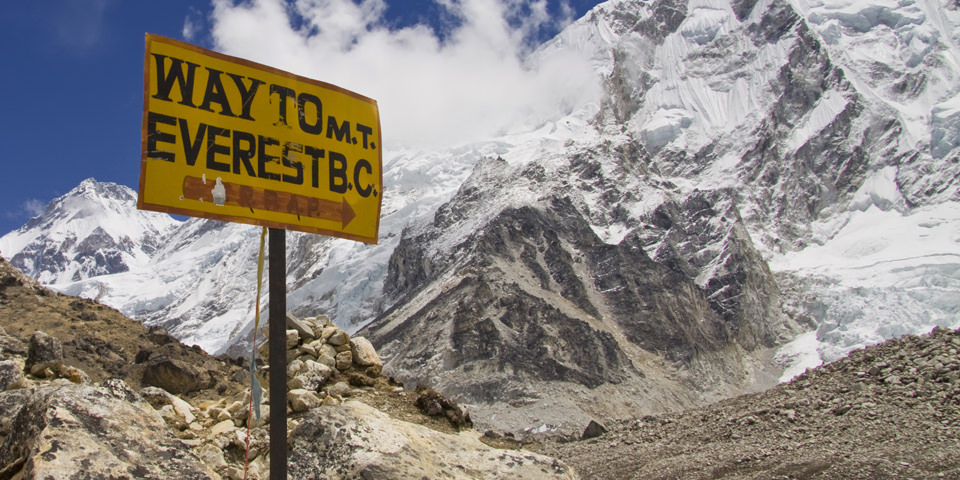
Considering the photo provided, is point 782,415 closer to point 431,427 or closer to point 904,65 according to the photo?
point 431,427

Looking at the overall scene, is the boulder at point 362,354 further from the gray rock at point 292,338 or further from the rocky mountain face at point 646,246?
the rocky mountain face at point 646,246

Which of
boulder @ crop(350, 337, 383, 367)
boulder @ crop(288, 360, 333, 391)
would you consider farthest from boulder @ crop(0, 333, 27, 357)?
boulder @ crop(350, 337, 383, 367)

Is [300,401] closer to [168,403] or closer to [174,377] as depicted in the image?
[168,403]

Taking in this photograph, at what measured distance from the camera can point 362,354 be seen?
11.2 m

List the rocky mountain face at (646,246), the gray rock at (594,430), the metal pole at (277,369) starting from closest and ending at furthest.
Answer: the metal pole at (277,369), the gray rock at (594,430), the rocky mountain face at (646,246)

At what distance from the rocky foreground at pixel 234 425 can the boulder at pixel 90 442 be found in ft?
0.04

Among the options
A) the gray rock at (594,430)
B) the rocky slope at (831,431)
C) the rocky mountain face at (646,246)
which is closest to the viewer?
the rocky slope at (831,431)

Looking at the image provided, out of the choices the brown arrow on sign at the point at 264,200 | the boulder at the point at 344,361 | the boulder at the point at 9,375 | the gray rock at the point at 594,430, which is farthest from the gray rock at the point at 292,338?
the gray rock at the point at 594,430

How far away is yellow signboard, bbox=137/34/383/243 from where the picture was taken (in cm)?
571

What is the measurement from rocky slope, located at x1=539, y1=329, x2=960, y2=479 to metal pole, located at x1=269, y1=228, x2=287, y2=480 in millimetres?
11592

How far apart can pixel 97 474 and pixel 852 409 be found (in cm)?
1689

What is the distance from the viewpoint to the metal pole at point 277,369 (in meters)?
5.82

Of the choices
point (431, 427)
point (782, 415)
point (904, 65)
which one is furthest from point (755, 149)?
point (431, 427)

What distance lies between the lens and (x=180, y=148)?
5762 millimetres
